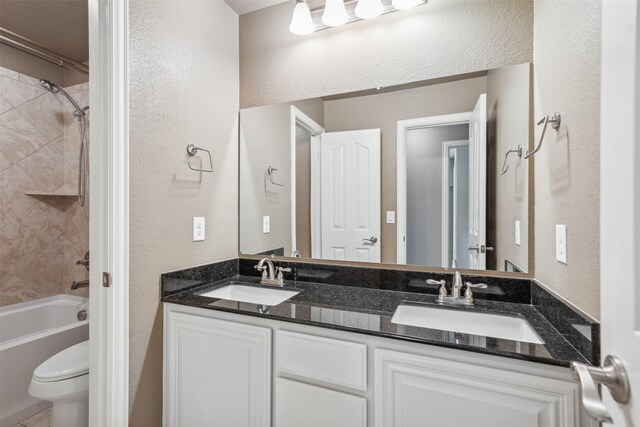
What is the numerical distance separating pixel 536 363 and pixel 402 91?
1248 millimetres

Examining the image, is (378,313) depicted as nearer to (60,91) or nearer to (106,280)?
(106,280)

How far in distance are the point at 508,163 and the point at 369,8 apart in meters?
0.99

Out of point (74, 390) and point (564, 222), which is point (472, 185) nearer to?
point (564, 222)

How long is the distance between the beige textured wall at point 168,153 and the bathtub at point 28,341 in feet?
3.71

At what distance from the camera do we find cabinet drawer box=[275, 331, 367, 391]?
1073mm

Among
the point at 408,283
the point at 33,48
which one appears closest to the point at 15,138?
the point at 33,48

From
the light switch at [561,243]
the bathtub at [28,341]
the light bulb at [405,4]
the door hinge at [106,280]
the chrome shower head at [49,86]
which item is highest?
the light bulb at [405,4]

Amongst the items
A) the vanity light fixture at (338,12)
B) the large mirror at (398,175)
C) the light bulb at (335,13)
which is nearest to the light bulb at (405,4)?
the vanity light fixture at (338,12)

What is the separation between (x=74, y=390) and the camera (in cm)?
153

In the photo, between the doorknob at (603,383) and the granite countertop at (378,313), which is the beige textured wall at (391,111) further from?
the doorknob at (603,383)

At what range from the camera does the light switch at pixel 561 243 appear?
0.99 m

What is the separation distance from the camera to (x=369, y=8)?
5.08 feet

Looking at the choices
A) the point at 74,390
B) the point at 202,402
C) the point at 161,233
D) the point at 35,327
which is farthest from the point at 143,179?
the point at 35,327

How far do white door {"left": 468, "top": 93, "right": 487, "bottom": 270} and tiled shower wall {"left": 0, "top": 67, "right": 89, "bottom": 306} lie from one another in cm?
279
